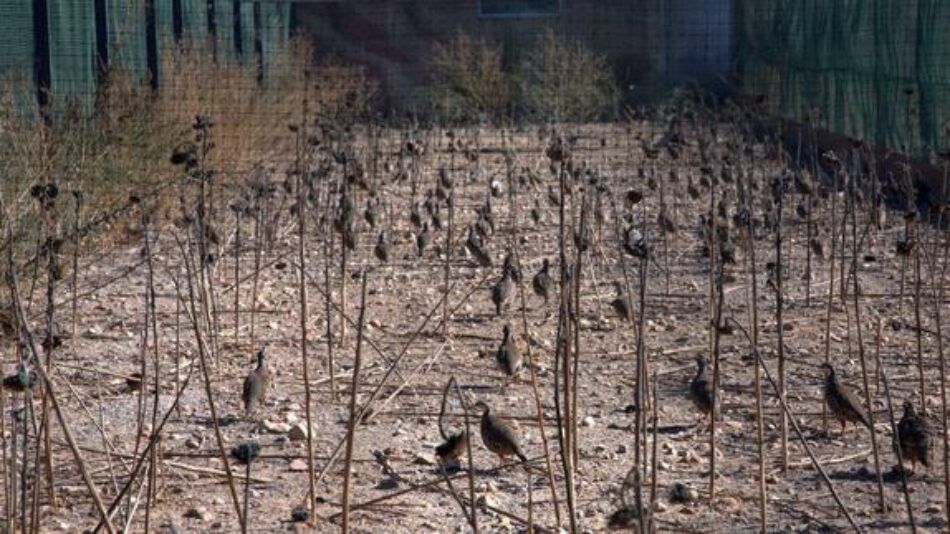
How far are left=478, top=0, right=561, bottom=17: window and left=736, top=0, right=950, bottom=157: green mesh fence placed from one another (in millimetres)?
4787

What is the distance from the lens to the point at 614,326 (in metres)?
6.61

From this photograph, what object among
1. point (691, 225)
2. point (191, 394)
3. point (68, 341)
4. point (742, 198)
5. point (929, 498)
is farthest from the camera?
point (691, 225)

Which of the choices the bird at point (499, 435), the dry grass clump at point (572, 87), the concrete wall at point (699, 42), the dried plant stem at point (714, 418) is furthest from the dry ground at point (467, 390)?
the concrete wall at point (699, 42)

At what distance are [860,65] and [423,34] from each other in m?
9.01

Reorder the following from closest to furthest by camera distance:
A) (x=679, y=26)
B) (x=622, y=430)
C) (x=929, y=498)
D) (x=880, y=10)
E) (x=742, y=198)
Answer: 1. (x=929, y=498)
2. (x=622, y=430)
3. (x=742, y=198)
4. (x=880, y=10)
5. (x=679, y=26)

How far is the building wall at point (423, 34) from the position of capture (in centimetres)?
2094

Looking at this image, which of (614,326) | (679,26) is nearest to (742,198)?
(614,326)

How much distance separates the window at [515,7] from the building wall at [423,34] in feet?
2.16

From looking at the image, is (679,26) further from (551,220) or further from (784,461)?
(784,461)

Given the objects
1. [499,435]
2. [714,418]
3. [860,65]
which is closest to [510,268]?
[714,418]

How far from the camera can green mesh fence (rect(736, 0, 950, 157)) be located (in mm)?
11133

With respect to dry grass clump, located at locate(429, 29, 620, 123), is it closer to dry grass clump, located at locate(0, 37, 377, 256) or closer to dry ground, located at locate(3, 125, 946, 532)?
dry grass clump, located at locate(0, 37, 377, 256)

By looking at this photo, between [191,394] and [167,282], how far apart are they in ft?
7.48

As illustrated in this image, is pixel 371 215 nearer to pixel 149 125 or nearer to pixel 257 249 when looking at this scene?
pixel 257 249
